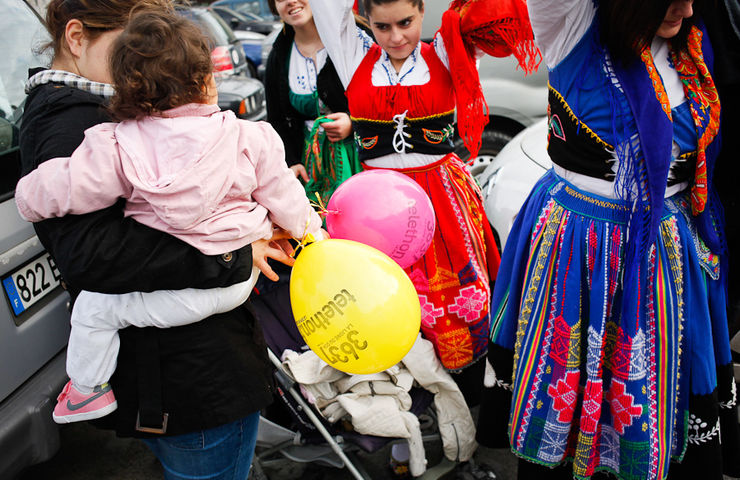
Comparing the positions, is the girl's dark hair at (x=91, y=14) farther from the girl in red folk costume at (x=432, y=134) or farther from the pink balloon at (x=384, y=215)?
the girl in red folk costume at (x=432, y=134)

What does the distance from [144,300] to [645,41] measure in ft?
4.75

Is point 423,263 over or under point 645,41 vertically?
under

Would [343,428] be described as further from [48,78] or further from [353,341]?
[48,78]

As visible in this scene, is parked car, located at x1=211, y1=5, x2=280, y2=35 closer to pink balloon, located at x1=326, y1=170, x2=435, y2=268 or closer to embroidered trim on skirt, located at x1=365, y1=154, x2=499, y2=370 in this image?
embroidered trim on skirt, located at x1=365, y1=154, x2=499, y2=370

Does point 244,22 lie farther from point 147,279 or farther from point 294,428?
point 147,279

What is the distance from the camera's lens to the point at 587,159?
5.62 ft

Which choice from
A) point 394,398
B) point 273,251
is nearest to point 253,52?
point 394,398

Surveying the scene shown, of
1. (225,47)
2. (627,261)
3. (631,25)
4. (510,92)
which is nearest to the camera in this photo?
(631,25)

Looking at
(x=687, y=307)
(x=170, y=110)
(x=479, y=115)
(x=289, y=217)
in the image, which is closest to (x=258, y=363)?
(x=289, y=217)

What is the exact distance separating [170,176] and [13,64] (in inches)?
70.0

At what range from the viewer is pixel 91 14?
1393mm

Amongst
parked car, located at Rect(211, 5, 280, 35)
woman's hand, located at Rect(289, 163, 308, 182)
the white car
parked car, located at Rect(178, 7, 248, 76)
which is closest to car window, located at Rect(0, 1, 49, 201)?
woman's hand, located at Rect(289, 163, 308, 182)

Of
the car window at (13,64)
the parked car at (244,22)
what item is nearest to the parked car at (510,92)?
the car window at (13,64)

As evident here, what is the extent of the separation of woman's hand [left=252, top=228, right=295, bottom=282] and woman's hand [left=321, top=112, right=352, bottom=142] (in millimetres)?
1171
